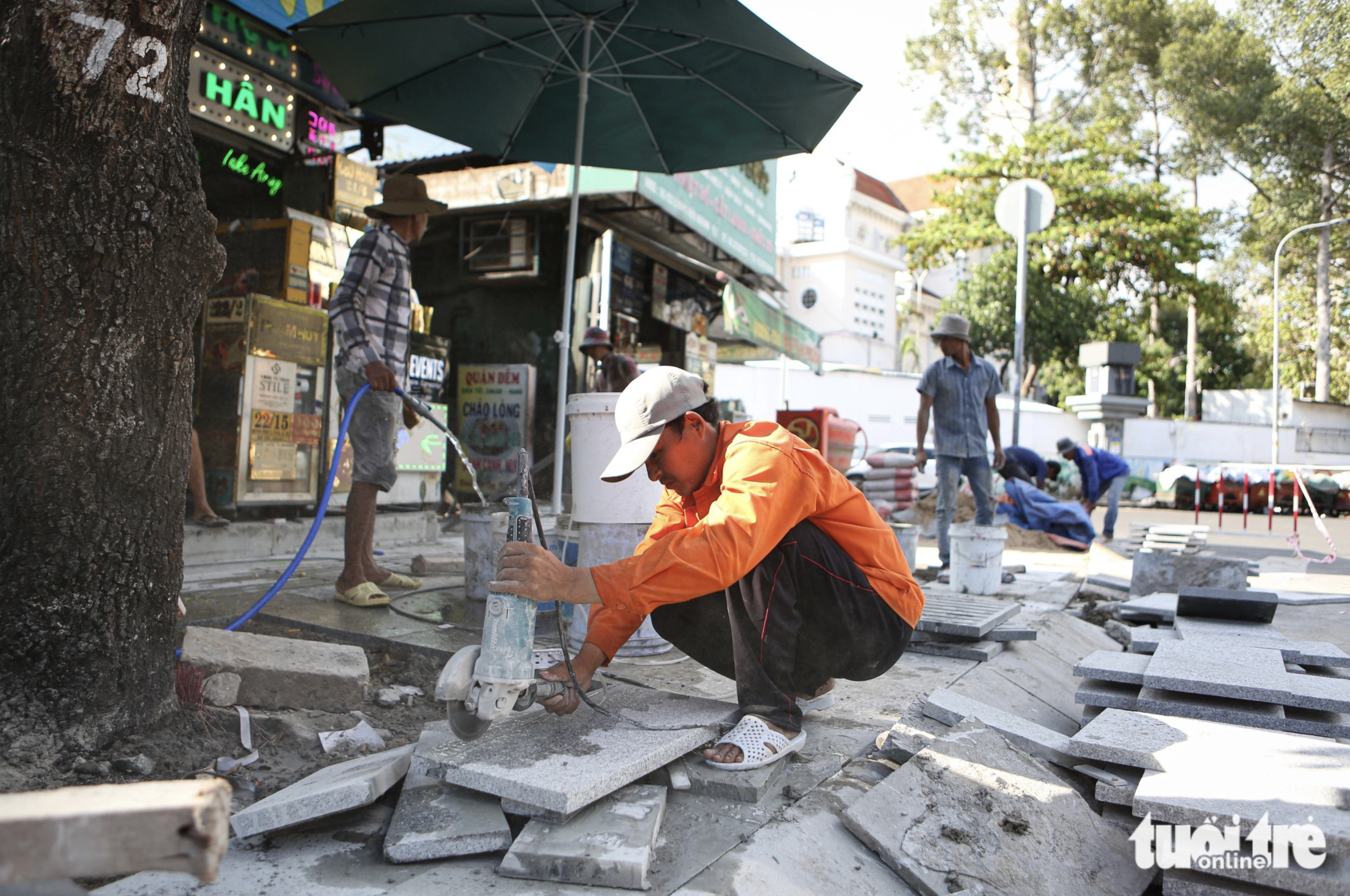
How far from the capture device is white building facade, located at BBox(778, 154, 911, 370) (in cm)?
3975

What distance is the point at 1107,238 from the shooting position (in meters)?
22.8

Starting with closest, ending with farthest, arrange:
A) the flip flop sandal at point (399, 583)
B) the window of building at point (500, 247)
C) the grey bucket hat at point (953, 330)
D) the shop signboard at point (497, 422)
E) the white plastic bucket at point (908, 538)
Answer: the flip flop sandal at point (399, 583) < the white plastic bucket at point (908, 538) < the grey bucket hat at point (953, 330) < the shop signboard at point (497, 422) < the window of building at point (500, 247)

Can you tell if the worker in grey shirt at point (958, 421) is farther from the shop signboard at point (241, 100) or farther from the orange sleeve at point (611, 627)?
the shop signboard at point (241, 100)

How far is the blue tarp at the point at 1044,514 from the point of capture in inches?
354

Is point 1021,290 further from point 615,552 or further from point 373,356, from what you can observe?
point 373,356

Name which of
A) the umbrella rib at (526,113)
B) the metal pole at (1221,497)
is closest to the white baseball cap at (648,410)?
the umbrella rib at (526,113)

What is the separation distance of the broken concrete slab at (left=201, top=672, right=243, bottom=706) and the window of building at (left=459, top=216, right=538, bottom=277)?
7400 millimetres

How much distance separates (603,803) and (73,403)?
5.40ft

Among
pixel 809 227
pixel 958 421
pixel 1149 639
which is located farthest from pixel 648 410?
pixel 809 227

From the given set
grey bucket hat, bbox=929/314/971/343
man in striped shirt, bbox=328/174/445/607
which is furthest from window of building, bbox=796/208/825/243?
man in striped shirt, bbox=328/174/445/607

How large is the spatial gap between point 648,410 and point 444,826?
1.09m

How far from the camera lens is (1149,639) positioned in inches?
149

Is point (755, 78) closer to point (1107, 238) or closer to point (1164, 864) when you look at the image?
point (1164, 864)

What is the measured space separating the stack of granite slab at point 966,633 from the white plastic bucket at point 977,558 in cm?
114
